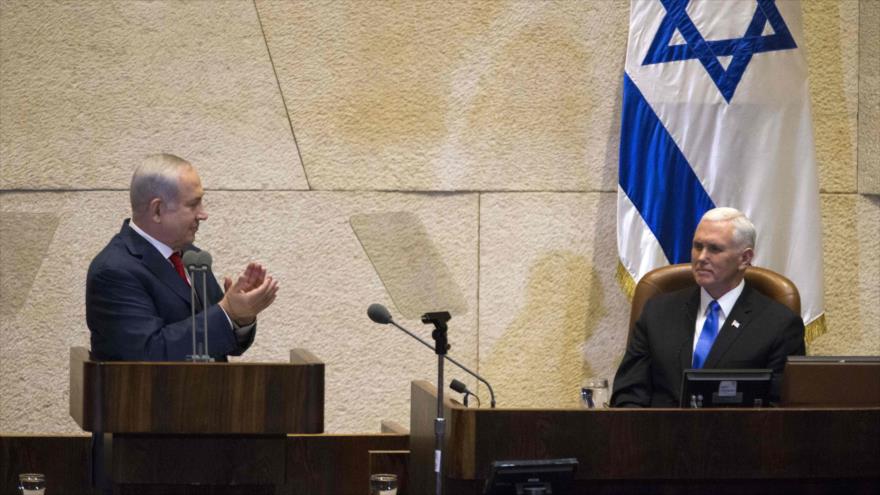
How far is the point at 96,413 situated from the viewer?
11.2 feet

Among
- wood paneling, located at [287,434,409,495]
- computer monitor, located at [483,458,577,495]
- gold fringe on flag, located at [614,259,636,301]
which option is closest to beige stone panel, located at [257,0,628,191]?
gold fringe on flag, located at [614,259,636,301]

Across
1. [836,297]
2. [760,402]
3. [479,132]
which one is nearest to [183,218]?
[760,402]

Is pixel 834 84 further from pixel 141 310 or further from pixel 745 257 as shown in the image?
pixel 141 310

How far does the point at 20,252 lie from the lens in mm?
5633

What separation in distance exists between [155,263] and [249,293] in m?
0.37

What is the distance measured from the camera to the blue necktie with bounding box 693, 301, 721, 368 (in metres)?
4.81

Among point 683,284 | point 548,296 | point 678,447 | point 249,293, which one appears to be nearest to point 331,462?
point 249,293

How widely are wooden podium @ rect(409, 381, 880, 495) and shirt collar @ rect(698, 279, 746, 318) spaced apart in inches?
52.5

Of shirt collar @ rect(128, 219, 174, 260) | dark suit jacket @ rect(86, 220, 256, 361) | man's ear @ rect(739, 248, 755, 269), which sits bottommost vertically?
dark suit jacket @ rect(86, 220, 256, 361)

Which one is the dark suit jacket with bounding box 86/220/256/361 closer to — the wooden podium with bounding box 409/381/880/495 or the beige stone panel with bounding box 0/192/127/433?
the wooden podium with bounding box 409/381/880/495

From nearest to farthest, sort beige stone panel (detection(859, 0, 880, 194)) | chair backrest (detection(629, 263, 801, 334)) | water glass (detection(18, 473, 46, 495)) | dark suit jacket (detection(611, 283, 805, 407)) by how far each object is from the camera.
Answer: water glass (detection(18, 473, 46, 495)), dark suit jacket (detection(611, 283, 805, 407)), chair backrest (detection(629, 263, 801, 334)), beige stone panel (detection(859, 0, 880, 194))

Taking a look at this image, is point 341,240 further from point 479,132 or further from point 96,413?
point 96,413

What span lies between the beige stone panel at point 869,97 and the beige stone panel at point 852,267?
115 mm

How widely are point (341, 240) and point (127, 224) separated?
191 cm
